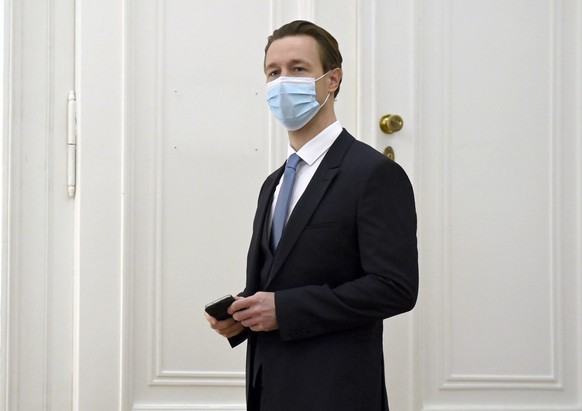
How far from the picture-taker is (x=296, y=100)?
72.9 inches

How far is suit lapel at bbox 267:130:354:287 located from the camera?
5.65ft

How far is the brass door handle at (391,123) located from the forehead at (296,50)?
2.61 ft

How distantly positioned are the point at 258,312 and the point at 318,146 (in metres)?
0.42

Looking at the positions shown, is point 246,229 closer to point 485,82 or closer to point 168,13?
point 168,13

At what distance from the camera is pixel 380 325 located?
5.98 feet

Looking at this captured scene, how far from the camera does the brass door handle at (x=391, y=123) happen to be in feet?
8.67

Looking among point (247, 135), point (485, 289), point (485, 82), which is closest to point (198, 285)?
point (247, 135)

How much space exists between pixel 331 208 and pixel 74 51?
136cm

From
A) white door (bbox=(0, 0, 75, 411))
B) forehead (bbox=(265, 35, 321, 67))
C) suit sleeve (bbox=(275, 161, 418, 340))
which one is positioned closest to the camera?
suit sleeve (bbox=(275, 161, 418, 340))

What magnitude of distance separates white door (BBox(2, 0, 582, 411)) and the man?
856 millimetres

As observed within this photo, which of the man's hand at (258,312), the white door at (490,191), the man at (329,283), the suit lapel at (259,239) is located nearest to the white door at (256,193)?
the white door at (490,191)

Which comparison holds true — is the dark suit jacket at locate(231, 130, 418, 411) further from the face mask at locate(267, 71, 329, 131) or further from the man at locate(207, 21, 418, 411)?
the face mask at locate(267, 71, 329, 131)

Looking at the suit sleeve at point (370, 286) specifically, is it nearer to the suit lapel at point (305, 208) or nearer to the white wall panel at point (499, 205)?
the suit lapel at point (305, 208)

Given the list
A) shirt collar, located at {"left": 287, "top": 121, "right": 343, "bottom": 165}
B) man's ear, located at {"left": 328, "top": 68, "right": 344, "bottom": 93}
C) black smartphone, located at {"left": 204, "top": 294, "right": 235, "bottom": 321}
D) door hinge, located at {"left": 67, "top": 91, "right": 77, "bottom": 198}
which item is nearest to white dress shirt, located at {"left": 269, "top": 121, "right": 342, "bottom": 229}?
shirt collar, located at {"left": 287, "top": 121, "right": 343, "bottom": 165}
